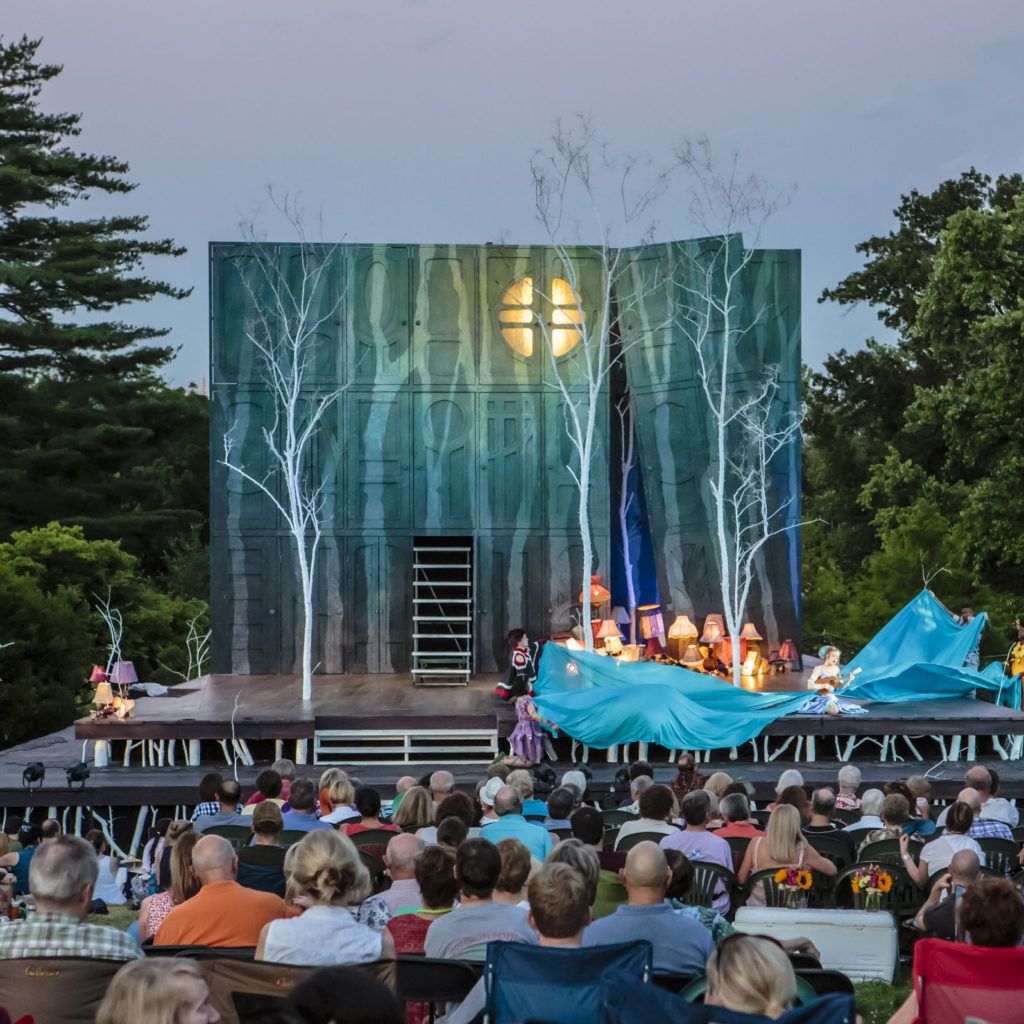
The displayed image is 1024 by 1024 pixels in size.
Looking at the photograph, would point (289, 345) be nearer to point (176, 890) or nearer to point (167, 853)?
point (167, 853)

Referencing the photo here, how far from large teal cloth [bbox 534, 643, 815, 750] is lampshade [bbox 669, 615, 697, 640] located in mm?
3804

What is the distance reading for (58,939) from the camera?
169 inches

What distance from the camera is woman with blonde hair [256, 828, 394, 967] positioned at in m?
4.56

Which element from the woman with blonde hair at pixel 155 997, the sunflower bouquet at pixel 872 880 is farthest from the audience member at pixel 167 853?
the woman with blonde hair at pixel 155 997

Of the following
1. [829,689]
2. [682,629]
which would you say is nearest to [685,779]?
[829,689]

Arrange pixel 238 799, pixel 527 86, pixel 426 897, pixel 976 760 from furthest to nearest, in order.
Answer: pixel 527 86, pixel 976 760, pixel 238 799, pixel 426 897

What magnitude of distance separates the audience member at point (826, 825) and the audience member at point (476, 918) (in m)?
2.79

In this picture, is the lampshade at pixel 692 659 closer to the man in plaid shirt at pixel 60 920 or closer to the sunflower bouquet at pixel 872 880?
the sunflower bouquet at pixel 872 880

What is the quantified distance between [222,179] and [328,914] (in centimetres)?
3100

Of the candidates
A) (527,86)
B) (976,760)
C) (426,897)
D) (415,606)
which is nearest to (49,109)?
(527,86)

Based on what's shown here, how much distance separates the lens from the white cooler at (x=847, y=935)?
574 cm

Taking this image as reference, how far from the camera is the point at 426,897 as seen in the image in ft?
17.7

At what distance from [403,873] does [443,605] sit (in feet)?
45.1

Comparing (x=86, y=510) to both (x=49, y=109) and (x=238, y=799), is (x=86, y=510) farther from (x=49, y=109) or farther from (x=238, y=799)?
(x=238, y=799)
